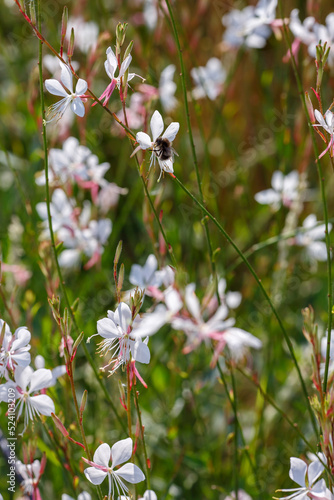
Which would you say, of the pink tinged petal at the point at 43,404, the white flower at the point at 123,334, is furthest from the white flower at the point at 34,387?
the white flower at the point at 123,334

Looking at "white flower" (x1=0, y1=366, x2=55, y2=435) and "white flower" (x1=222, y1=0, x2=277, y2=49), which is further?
"white flower" (x1=222, y1=0, x2=277, y2=49)

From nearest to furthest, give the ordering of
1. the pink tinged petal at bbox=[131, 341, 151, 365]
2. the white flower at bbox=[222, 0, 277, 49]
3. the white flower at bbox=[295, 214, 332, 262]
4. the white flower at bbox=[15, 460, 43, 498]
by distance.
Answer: the pink tinged petal at bbox=[131, 341, 151, 365] < the white flower at bbox=[15, 460, 43, 498] < the white flower at bbox=[222, 0, 277, 49] < the white flower at bbox=[295, 214, 332, 262]

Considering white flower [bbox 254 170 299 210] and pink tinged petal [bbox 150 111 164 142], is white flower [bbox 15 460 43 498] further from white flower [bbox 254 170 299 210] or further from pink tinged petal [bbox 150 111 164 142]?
white flower [bbox 254 170 299 210]

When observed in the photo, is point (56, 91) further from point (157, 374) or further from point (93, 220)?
point (157, 374)

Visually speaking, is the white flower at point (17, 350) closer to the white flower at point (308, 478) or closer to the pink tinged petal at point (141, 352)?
the pink tinged petal at point (141, 352)

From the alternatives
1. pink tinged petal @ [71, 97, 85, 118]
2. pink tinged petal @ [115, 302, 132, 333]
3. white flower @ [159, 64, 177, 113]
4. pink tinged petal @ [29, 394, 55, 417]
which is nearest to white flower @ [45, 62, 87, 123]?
pink tinged petal @ [71, 97, 85, 118]

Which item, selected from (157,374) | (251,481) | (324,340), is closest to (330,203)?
(157,374)
